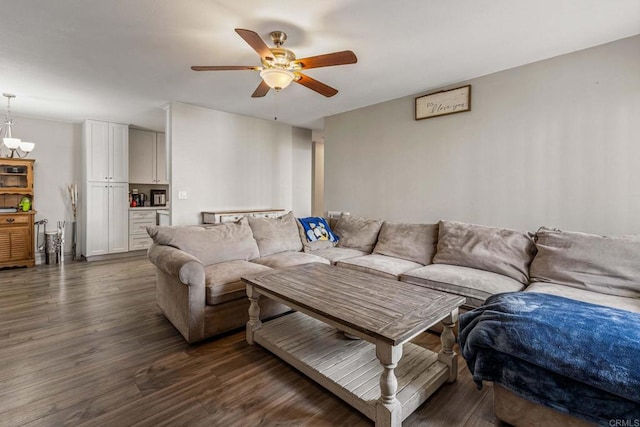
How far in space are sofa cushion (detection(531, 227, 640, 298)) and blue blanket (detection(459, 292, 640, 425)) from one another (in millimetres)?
797

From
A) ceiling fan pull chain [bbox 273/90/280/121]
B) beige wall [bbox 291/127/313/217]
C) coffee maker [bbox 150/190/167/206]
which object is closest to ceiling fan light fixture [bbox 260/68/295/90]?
ceiling fan pull chain [bbox 273/90/280/121]

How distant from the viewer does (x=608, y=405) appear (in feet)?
3.75

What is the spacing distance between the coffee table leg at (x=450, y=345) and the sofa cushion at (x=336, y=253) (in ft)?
4.88

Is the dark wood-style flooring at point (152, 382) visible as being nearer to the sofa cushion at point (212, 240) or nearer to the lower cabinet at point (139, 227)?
the sofa cushion at point (212, 240)

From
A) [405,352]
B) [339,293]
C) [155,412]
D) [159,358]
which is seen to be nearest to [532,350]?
[405,352]

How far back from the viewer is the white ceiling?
6.76ft

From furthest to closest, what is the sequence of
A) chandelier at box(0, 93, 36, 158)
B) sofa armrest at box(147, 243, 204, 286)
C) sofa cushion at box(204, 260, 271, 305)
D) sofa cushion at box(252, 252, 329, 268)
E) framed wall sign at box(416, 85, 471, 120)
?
chandelier at box(0, 93, 36, 158), framed wall sign at box(416, 85, 471, 120), sofa cushion at box(252, 252, 329, 268), sofa cushion at box(204, 260, 271, 305), sofa armrest at box(147, 243, 204, 286)

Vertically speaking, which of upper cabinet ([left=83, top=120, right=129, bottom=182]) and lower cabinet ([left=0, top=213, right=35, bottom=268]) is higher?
upper cabinet ([left=83, top=120, right=129, bottom=182])

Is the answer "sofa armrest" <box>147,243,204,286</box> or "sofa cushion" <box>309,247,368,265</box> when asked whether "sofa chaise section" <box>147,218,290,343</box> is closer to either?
"sofa armrest" <box>147,243,204,286</box>

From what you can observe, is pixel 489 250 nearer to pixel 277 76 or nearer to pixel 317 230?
pixel 317 230

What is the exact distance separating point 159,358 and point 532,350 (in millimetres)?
2227

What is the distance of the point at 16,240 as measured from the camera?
4.51 meters

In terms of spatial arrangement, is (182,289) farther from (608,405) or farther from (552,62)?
(552,62)

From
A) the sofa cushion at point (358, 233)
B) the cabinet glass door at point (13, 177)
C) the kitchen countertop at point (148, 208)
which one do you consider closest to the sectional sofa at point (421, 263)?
the sofa cushion at point (358, 233)
